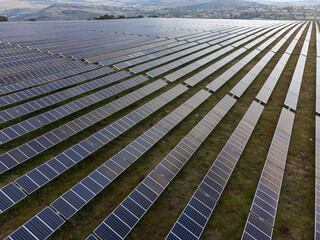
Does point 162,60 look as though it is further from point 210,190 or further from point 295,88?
point 210,190

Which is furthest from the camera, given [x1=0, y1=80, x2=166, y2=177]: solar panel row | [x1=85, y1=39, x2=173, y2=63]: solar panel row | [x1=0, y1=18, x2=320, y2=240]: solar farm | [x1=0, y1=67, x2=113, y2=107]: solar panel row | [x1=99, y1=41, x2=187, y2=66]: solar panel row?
[x1=85, y1=39, x2=173, y2=63]: solar panel row

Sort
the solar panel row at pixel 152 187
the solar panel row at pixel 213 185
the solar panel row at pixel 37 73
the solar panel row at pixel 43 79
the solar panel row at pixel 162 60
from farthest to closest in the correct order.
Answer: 1. the solar panel row at pixel 162 60
2. the solar panel row at pixel 37 73
3. the solar panel row at pixel 43 79
4. the solar panel row at pixel 213 185
5. the solar panel row at pixel 152 187

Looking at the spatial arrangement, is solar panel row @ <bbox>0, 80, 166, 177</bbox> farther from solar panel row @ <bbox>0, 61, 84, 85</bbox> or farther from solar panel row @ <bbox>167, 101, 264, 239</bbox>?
solar panel row @ <bbox>0, 61, 84, 85</bbox>

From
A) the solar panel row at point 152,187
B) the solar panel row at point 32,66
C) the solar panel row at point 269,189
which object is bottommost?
the solar panel row at point 269,189

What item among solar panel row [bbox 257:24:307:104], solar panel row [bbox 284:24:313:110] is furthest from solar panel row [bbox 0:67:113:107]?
solar panel row [bbox 284:24:313:110]

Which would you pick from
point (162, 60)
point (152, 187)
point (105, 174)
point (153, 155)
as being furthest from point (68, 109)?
point (162, 60)

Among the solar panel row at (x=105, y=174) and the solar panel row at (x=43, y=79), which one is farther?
the solar panel row at (x=43, y=79)

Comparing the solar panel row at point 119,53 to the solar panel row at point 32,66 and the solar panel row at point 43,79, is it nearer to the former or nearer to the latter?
the solar panel row at point 43,79

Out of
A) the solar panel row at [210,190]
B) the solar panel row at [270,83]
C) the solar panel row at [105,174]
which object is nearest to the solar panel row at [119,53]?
the solar panel row at [105,174]

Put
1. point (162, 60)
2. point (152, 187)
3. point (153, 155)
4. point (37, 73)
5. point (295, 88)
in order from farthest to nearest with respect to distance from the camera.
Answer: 1. point (162, 60)
2. point (295, 88)
3. point (37, 73)
4. point (153, 155)
5. point (152, 187)
